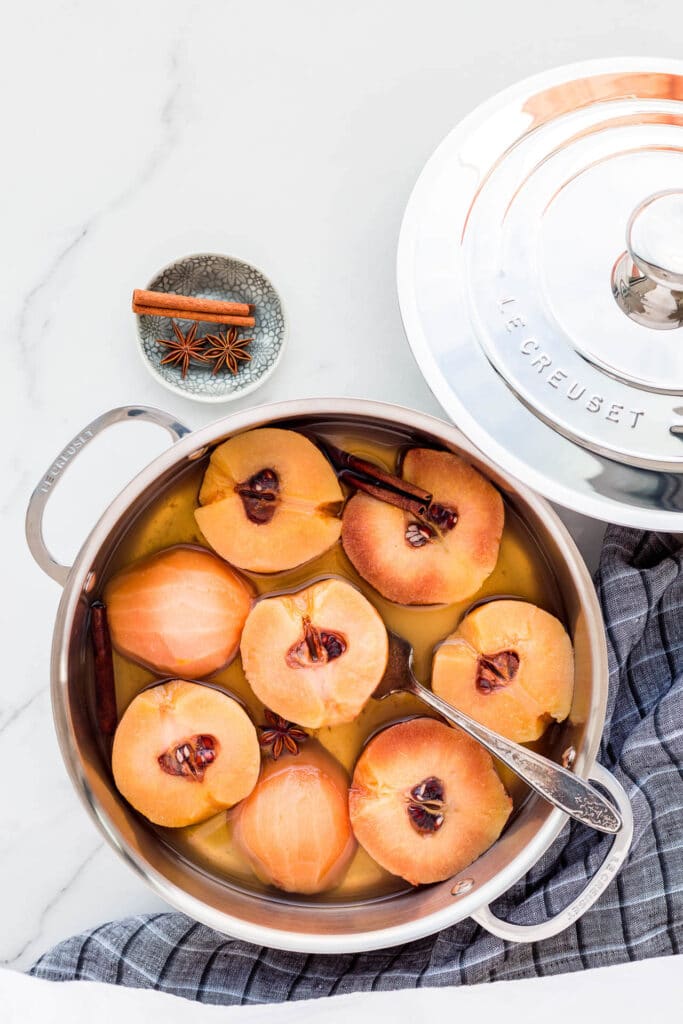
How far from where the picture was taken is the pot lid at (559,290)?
25.9 inches

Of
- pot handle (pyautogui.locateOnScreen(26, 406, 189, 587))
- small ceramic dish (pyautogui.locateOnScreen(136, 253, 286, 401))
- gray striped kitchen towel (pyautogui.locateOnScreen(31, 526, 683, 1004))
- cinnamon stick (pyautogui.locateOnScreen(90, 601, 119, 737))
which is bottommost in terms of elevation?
gray striped kitchen towel (pyautogui.locateOnScreen(31, 526, 683, 1004))

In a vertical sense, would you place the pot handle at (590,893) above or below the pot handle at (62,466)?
below

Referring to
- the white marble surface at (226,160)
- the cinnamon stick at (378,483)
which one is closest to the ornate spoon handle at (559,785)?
the cinnamon stick at (378,483)

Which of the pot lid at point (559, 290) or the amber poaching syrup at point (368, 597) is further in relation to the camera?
the amber poaching syrup at point (368, 597)

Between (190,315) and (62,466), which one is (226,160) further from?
(62,466)

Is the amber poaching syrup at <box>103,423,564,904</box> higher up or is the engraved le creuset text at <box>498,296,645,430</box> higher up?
the engraved le creuset text at <box>498,296,645,430</box>

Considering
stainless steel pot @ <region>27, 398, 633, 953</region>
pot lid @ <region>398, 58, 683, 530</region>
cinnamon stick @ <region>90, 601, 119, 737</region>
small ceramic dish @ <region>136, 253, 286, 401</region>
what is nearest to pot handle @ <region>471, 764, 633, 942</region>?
stainless steel pot @ <region>27, 398, 633, 953</region>

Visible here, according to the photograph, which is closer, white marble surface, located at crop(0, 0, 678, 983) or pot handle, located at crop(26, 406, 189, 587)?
pot handle, located at crop(26, 406, 189, 587)

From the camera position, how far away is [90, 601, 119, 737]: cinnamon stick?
80 centimetres

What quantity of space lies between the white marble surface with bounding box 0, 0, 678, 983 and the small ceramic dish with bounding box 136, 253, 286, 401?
3cm

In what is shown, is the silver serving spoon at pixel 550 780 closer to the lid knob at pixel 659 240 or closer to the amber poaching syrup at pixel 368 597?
the amber poaching syrup at pixel 368 597

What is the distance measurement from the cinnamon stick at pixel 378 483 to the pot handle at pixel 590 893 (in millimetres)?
277

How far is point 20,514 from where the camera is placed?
0.87 m

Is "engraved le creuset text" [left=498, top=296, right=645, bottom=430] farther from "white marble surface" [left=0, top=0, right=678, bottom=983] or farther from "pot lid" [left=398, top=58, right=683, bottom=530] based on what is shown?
"white marble surface" [left=0, top=0, right=678, bottom=983]
